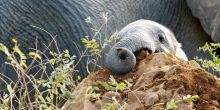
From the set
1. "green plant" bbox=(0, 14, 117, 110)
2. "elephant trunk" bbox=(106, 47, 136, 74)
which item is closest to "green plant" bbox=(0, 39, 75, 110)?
"green plant" bbox=(0, 14, 117, 110)

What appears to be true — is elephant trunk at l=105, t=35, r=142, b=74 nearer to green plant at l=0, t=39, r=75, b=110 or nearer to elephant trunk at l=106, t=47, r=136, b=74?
elephant trunk at l=106, t=47, r=136, b=74

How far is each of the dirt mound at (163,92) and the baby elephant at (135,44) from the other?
176 millimetres

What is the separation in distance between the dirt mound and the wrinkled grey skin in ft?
12.1

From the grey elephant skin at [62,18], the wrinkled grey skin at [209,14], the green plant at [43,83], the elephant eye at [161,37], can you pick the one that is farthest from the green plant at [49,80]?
the wrinkled grey skin at [209,14]

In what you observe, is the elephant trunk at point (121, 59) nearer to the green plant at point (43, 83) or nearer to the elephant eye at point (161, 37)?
the green plant at point (43, 83)

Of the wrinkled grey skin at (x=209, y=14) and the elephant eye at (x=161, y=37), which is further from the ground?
the elephant eye at (x=161, y=37)

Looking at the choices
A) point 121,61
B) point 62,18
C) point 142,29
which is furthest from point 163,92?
point 62,18

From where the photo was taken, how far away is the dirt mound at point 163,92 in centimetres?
415

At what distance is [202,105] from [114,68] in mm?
863

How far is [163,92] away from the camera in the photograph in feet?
14.0

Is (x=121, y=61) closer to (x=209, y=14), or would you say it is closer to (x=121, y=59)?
(x=121, y=59)

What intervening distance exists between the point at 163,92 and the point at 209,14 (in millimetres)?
4271

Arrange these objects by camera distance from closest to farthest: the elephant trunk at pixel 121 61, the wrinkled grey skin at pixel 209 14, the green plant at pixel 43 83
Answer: the green plant at pixel 43 83, the elephant trunk at pixel 121 61, the wrinkled grey skin at pixel 209 14

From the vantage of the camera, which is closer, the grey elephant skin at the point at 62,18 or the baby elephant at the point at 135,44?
the baby elephant at the point at 135,44
